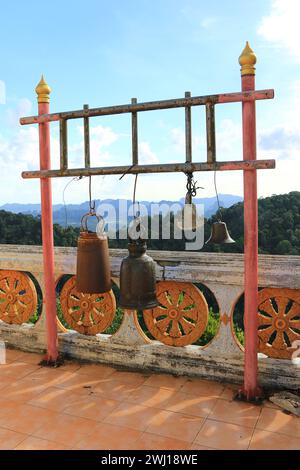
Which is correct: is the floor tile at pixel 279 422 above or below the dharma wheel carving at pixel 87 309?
below

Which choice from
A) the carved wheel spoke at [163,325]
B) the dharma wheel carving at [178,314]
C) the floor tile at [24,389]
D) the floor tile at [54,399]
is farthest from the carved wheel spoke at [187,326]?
the floor tile at [24,389]

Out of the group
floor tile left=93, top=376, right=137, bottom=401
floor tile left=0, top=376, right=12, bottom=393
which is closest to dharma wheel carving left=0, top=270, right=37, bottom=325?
floor tile left=0, top=376, right=12, bottom=393

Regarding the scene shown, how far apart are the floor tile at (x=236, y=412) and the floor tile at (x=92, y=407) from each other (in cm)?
89

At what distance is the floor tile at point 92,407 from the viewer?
3846 millimetres

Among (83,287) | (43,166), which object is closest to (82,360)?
(83,287)

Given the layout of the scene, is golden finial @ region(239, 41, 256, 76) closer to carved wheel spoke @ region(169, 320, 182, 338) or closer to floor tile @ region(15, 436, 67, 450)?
carved wheel spoke @ region(169, 320, 182, 338)

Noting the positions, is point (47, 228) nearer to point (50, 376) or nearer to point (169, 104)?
point (50, 376)

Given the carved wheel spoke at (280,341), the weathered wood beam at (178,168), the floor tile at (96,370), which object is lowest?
the floor tile at (96,370)

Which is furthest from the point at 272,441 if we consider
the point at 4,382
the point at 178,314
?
the point at 4,382

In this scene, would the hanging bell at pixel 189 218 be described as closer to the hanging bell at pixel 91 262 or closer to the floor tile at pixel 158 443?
the hanging bell at pixel 91 262

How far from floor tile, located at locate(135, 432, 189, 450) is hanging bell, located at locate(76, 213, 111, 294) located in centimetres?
136

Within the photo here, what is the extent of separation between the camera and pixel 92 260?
13.7 feet

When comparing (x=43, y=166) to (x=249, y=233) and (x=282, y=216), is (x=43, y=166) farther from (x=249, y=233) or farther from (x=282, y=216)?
(x=282, y=216)
